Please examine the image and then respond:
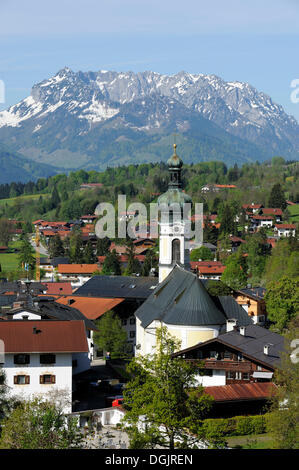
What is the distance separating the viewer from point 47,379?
4416cm

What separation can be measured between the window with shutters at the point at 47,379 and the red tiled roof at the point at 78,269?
82891mm

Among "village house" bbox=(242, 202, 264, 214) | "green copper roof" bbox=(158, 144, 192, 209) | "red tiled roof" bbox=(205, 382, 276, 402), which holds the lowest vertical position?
"red tiled roof" bbox=(205, 382, 276, 402)

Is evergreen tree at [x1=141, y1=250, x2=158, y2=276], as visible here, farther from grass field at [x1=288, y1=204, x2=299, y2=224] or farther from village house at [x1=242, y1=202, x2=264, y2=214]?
village house at [x1=242, y1=202, x2=264, y2=214]

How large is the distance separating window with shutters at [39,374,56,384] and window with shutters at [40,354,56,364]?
2.21 ft

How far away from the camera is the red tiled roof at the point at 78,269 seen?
12781cm

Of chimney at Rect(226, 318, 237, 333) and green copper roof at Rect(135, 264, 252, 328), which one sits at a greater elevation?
green copper roof at Rect(135, 264, 252, 328)

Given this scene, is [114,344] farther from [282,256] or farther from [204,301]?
[282,256]

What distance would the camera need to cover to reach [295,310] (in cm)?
7012

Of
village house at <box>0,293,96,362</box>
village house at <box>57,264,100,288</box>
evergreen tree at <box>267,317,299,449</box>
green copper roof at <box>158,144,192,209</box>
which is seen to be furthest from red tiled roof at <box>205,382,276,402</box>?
village house at <box>57,264,100,288</box>

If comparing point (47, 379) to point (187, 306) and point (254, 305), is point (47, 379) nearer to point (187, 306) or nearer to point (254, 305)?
point (187, 306)

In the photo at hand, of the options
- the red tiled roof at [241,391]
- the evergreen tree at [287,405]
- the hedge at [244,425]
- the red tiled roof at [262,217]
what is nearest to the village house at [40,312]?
the red tiled roof at [241,391]

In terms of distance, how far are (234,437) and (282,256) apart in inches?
2646

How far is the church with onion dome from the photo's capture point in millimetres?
53219

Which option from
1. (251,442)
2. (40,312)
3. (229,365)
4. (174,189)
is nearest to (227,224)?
(174,189)
